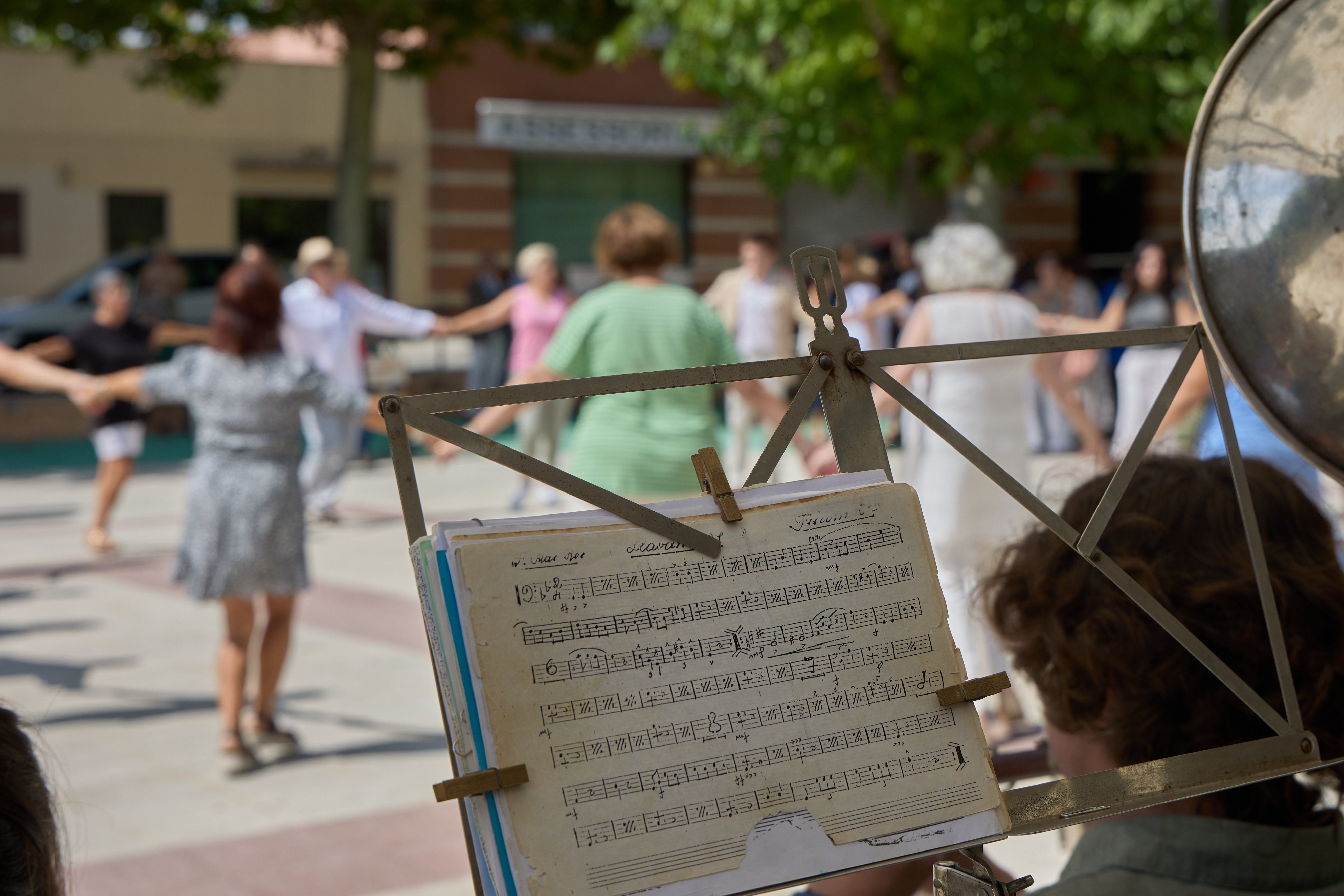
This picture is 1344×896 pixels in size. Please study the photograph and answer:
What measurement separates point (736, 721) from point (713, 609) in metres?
0.09

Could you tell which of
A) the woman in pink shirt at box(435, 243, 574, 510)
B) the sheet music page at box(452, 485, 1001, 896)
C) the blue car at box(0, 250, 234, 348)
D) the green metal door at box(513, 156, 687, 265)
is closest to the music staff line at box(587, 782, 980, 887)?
the sheet music page at box(452, 485, 1001, 896)

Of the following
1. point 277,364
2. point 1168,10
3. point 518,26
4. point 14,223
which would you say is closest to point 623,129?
point 518,26

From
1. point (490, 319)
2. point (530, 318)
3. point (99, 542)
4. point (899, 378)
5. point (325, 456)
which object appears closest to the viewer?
point (899, 378)

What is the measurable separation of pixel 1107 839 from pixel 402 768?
128 inches

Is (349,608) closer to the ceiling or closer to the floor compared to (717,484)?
closer to the ceiling

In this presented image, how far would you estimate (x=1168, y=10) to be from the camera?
11.1 m

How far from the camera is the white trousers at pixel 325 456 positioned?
8477 mm

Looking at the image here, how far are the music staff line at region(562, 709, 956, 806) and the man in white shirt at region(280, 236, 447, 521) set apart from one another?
24.8 ft

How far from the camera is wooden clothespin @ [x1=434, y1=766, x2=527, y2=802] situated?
3.33 feet

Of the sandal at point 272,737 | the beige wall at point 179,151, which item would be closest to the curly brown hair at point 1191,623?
the sandal at point 272,737

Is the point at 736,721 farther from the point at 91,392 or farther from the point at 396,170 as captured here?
the point at 396,170

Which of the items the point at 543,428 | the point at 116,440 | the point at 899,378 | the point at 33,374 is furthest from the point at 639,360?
the point at 116,440

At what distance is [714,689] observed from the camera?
3.55 ft

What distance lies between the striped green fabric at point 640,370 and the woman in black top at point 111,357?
294cm
